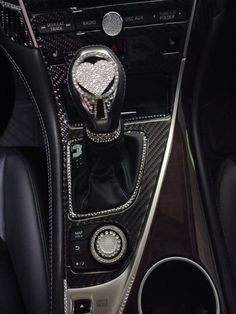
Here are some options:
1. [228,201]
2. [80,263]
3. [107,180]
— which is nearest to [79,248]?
[80,263]

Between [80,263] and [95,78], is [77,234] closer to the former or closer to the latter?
[80,263]

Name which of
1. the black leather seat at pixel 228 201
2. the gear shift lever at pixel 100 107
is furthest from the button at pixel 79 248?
the black leather seat at pixel 228 201

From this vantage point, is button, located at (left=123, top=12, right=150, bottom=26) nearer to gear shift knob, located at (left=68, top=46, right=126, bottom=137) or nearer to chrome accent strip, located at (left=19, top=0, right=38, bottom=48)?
chrome accent strip, located at (left=19, top=0, right=38, bottom=48)

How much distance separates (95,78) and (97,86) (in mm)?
12

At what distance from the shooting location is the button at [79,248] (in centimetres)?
121

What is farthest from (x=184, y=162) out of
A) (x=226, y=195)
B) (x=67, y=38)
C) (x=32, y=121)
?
(x=32, y=121)

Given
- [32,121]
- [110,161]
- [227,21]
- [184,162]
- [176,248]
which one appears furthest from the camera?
[32,121]

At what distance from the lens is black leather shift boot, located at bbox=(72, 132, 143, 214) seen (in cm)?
117

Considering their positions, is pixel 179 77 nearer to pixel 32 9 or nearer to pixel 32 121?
pixel 32 9

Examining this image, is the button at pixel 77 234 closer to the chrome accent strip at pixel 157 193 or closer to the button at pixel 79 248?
the button at pixel 79 248

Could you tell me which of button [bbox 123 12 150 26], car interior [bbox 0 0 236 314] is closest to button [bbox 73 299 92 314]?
car interior [bbox 0 0 236 314]

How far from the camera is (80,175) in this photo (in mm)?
1257

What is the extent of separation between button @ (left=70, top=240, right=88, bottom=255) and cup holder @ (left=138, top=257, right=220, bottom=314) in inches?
6.5

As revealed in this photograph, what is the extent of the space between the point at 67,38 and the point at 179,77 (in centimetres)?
25
